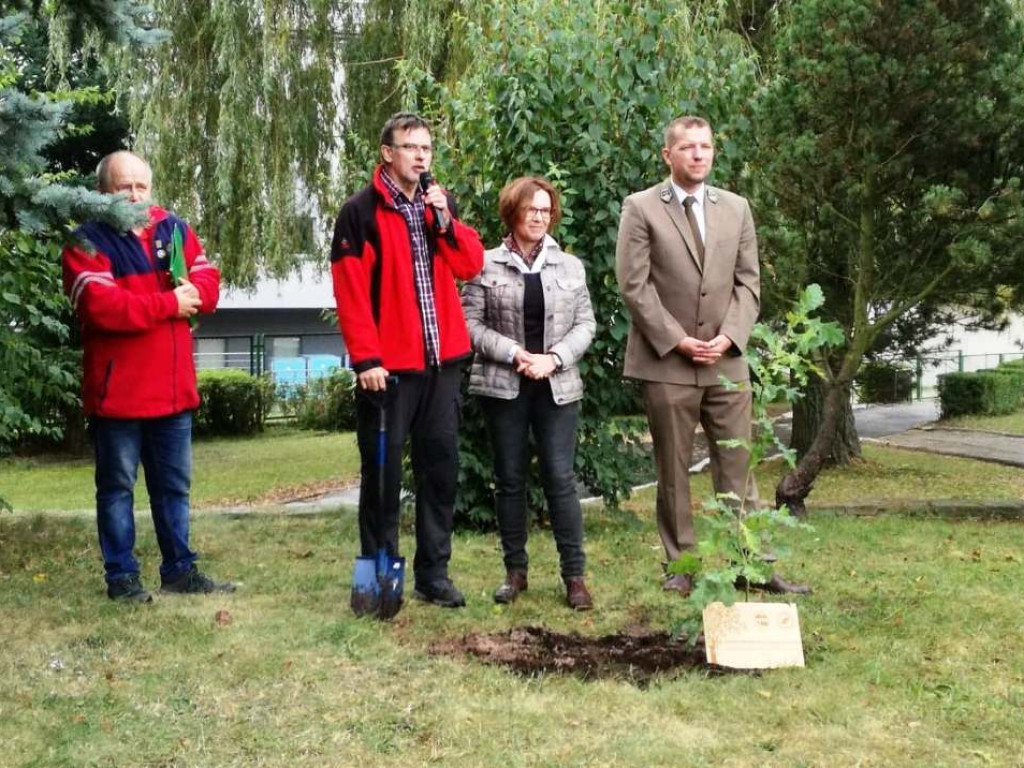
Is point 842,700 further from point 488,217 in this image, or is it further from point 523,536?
point 488,217

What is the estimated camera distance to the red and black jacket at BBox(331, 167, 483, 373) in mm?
4492

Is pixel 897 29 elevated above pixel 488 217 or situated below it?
above

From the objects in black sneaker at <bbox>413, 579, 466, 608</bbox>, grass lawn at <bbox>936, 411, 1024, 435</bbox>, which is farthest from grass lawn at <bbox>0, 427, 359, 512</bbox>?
grass lawn at <bbox>936, 411, 1024, 435</bbox>

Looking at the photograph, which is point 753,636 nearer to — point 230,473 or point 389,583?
point 389,583

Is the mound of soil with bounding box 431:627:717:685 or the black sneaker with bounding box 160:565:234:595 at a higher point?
the black sneaker with bounding box 160:565:234:595

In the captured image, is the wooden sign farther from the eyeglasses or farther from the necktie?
the eyeglasses

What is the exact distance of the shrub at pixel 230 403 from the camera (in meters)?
19.0

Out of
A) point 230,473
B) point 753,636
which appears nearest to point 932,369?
point 230,473

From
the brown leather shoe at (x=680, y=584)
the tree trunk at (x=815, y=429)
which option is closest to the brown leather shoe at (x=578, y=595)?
the brown leather shoe at (x=680, y=584)

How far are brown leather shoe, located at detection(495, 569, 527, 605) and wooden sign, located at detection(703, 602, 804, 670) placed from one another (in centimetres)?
111

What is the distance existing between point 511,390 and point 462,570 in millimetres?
1199

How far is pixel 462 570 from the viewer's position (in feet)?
18.3

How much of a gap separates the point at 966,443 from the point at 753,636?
12.5m

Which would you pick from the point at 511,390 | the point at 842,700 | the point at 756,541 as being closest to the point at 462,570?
the point at 511,390
